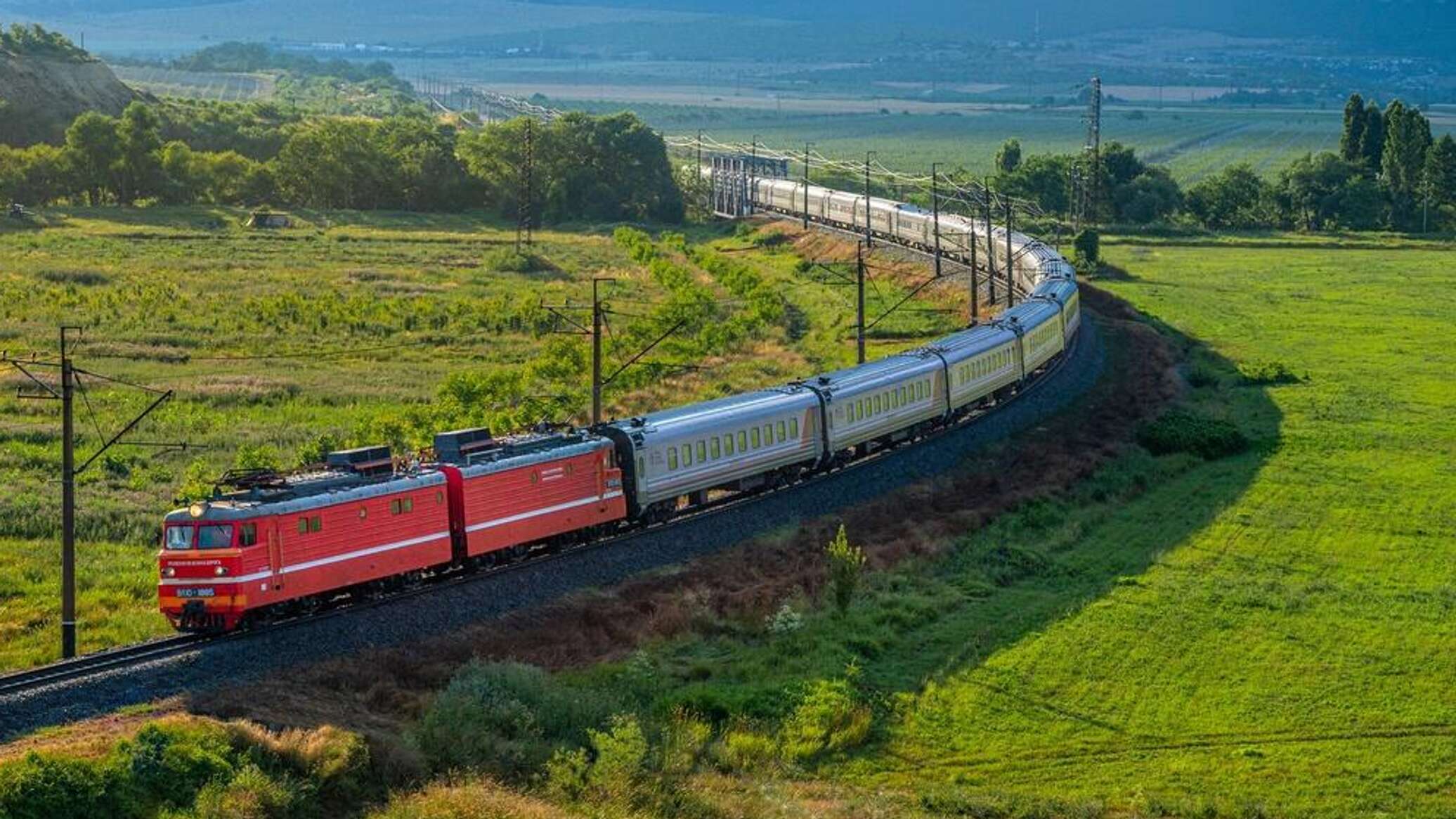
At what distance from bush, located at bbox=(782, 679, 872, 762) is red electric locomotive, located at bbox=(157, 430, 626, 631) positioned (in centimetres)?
793

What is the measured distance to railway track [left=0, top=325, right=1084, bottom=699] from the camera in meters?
28.6

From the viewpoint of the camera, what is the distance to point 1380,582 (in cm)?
4031

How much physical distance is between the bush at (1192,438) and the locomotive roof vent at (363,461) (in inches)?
1036

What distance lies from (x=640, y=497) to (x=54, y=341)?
36.2m

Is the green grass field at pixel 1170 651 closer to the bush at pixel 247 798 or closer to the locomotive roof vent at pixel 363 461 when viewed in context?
the locomotive roof vent at pixel 363 461

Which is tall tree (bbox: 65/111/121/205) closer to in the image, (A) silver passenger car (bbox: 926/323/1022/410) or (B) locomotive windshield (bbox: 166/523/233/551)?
(A) silver passenger car (bbox: 926/323/1022/410)

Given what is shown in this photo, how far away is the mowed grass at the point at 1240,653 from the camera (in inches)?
1162

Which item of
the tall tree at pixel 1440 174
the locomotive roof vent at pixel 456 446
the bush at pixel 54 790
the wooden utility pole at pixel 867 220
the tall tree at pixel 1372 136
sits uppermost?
the tall tree at pixel 1372 136

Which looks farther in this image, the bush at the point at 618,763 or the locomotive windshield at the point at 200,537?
the locomotive windshield at the point at 200,537

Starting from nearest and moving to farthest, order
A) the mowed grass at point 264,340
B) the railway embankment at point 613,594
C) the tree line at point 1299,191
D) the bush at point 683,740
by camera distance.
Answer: the bush at point 683,740
the railway embankment at point 613,594
the mowed grass at point 264,340
the tree line at point 1299,191

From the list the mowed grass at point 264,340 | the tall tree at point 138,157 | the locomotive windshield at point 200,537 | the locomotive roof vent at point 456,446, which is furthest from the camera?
the tall tree at point 138,157

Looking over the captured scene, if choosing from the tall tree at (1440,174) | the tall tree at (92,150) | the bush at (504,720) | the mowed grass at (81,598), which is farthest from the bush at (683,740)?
the tall tree at (1440,174)

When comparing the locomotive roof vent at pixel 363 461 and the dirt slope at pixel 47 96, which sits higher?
the dirt slope at pixel 47 96

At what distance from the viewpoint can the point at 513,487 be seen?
36.5m
